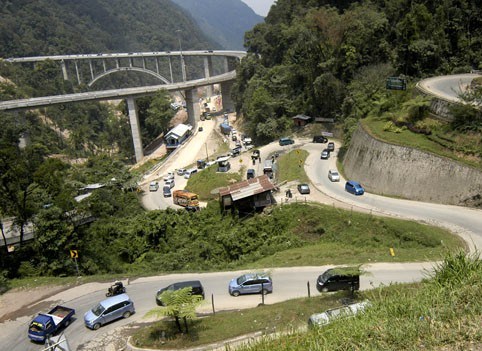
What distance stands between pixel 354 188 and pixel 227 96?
81505 mm

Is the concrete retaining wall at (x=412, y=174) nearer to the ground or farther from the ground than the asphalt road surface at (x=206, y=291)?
farther from the ground

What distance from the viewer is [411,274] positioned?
2056cm

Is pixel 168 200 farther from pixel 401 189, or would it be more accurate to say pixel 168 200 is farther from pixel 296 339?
pixel 296 339

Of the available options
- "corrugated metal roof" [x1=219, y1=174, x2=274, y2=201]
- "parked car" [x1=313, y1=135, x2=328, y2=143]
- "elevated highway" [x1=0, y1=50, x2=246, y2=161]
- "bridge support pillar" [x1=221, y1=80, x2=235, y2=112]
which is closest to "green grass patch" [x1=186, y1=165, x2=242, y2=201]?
"corrugated metal roof" [x1=219, y1=174, x2=274, y2=201]

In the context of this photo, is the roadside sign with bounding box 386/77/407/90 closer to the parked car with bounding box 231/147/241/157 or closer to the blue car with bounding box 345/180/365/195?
the blue car with bounding box 345/180/365/195

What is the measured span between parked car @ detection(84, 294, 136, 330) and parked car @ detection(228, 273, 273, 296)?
18.3 ft

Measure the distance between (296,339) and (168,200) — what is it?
40444mm

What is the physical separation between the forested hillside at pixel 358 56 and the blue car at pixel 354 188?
483 inches

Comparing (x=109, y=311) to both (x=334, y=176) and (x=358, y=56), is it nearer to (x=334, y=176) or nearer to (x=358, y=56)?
(x=334, y=176)

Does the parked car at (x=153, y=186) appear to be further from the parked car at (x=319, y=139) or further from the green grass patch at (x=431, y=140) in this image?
the green grass patch at (x=431, y=140)

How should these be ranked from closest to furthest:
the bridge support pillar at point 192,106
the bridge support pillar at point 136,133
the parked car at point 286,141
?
Answer: the parked car at point 286,141 → the bridge support pillar at point 136,133 → the bridge support pillar at point 192,106

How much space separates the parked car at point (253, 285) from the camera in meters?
20.3

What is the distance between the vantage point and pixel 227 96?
11125 cm

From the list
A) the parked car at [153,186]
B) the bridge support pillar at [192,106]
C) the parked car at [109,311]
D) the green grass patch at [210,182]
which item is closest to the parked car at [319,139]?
the green grass patch at [210,182]
